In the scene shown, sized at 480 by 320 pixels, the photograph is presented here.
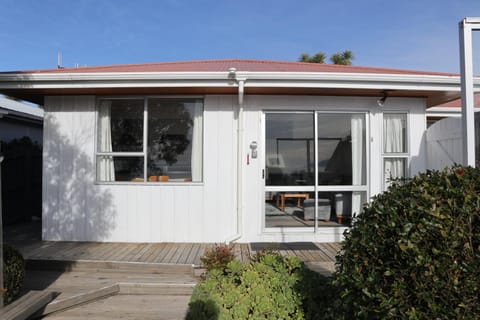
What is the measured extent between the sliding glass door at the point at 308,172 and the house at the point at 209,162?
17 millimetres

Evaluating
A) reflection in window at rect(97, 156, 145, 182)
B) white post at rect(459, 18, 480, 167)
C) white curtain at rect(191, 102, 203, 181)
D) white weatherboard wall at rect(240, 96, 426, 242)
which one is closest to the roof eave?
white weatherboard wall at rect(240, 96, 426, 242)

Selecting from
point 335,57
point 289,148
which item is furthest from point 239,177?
point 335,57

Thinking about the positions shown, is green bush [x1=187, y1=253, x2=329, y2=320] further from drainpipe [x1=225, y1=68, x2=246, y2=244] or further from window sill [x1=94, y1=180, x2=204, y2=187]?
window sill [x1=94, y1=180, x2=204, y2=187]

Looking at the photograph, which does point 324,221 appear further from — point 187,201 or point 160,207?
point 160,207

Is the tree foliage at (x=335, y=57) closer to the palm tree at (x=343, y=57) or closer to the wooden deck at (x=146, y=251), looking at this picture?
the palm tree at (x=343, y=57)

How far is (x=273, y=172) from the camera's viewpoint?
5.20 metres

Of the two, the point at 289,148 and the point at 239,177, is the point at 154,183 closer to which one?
the point at 239,177

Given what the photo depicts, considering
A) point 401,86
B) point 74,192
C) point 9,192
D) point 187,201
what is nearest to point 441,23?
point 401,86

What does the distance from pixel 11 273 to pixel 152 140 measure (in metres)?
2.80

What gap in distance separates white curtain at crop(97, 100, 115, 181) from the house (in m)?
0.02

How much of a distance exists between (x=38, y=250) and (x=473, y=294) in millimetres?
5140

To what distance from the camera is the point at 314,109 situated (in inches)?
204

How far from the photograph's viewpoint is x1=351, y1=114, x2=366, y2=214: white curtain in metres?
5.30

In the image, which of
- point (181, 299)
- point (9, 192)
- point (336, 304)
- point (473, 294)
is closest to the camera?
point (473, 294)
